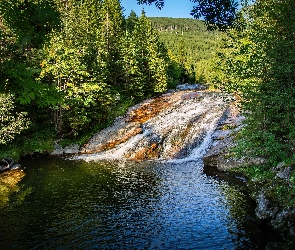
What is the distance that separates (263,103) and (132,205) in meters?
9.44

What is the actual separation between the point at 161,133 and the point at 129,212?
18.1m

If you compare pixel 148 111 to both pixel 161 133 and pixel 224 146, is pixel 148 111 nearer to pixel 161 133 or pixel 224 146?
pixel 161 133

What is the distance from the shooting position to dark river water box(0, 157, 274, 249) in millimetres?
14109

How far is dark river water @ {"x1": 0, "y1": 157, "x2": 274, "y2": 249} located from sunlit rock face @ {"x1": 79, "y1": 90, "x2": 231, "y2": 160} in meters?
5.72

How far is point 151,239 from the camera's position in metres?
14.3

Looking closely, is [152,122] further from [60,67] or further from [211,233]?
[211,233]

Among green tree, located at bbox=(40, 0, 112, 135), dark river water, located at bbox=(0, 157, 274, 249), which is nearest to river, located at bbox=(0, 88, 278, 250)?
dark river water, located at bbox=(0, 157, 274, 249)

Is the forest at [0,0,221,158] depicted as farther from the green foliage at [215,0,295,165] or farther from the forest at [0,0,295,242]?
the green foliage at [215,0,295,165]

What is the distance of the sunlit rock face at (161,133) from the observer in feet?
104

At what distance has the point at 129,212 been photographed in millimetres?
17359

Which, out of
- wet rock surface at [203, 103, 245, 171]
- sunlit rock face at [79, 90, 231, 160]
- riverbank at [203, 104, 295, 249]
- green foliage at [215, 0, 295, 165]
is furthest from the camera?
sunlit rock face at [79, 90, 231, 160]

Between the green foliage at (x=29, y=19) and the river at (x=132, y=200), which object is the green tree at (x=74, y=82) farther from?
the green foliage at (x=29, y=19)

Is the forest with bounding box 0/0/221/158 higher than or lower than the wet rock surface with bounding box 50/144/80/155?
higher

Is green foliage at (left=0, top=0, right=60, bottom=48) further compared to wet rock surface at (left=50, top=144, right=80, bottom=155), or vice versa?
wet rock surface at (left=50, top=144, right=80, bottom=155)
